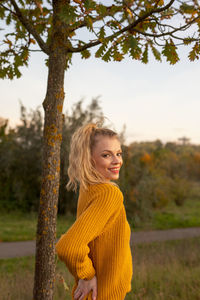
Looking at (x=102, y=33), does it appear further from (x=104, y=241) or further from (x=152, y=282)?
(x=152, y=282)

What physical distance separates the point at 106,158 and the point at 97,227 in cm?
45

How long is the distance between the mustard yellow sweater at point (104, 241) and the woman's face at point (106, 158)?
0.43 feet

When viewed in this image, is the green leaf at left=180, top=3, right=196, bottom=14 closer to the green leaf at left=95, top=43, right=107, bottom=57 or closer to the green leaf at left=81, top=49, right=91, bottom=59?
the green leaf at left=95, top=43, right=107, bottom=57

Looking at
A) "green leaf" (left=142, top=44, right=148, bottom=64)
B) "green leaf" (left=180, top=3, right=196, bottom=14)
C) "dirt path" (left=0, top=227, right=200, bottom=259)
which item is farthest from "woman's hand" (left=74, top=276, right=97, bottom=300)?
"dirt path" (left=0, top=227, right=200, bottom=259)

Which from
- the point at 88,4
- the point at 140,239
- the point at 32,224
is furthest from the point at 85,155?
the point at 32,224

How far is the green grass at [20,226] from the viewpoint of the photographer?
9530 mm

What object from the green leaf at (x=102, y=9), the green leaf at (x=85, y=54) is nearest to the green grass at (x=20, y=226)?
the green leaf at (x=85, y=54)

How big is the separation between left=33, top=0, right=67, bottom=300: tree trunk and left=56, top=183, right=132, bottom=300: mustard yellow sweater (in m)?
1.13

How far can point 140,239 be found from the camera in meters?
9.79

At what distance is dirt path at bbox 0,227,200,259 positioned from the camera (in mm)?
8047

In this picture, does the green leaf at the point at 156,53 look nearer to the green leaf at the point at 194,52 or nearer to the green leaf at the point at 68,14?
the green leaf at the point at 194,52

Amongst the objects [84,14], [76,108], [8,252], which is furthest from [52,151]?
[76,108]

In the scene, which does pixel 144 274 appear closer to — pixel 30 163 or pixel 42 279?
pixel 42 279

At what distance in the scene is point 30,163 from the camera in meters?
14.1
